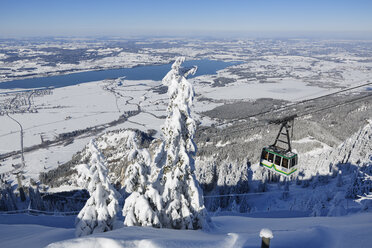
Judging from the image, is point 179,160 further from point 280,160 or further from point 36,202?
point 36,202

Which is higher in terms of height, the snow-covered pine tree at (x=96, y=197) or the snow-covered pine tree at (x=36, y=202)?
the snow-covered pine tree at (x=96, y=197)

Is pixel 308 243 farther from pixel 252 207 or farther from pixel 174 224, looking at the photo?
pixel 252 207

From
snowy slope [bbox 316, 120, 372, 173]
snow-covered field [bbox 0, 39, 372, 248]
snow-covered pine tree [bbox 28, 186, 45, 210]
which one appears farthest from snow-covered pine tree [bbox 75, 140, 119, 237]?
snowy slope [bbox 316, 120, 372, 173]

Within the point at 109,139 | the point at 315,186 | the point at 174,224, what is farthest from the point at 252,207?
the point at 109,139

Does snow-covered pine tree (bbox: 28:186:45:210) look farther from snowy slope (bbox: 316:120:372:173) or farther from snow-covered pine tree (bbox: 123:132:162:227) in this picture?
snowy slope (bbox: 316:120:372:173)

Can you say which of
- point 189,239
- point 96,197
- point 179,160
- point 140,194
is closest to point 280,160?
point 179,160

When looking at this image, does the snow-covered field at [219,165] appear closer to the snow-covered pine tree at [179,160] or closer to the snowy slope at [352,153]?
the snowy slope at [352,153]

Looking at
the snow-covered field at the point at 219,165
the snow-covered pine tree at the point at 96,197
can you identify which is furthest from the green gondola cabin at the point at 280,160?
the snow-covered pine tree at the point at 96,197
